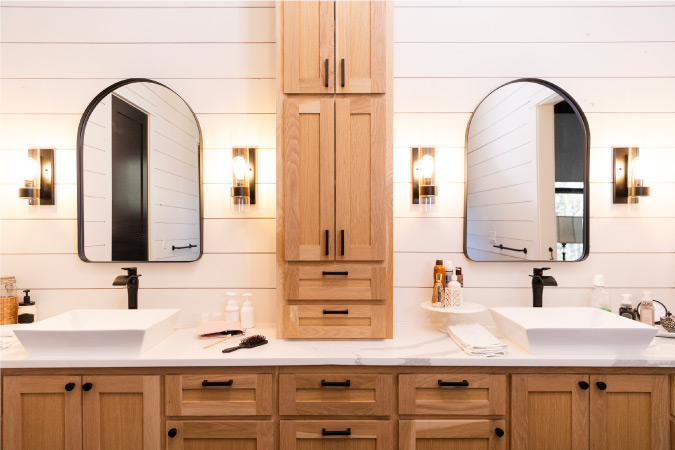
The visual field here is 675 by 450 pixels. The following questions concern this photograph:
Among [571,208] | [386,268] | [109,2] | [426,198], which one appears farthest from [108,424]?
[571,208]

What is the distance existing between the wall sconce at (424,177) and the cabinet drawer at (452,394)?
856 mm

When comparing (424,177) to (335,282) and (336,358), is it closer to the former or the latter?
(335,282)

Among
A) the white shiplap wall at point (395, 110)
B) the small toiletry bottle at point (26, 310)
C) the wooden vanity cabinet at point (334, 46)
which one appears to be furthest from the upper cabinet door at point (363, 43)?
the small toiletry bottle at point (26, 310)

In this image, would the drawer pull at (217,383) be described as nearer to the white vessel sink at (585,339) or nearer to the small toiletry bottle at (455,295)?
→ the small toiletry bottle at (455,295)

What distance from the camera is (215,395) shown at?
1.50 meters

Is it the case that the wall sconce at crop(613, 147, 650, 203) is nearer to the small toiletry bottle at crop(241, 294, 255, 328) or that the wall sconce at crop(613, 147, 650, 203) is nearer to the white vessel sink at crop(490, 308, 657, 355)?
the white vessel sink at crop(490, 308, 657, 355)

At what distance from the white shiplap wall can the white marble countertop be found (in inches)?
16.6

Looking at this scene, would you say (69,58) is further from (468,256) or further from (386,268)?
(468,256)

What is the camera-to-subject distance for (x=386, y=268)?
1.68 metres

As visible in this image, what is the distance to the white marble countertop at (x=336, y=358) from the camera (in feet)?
4.78

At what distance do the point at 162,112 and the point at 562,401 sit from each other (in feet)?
7.46

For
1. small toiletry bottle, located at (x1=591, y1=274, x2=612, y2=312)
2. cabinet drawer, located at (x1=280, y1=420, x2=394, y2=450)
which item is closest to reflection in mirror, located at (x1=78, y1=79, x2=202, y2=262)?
cabinet drawer, located at (x1=280, y1=420, x2=394, y2=450)

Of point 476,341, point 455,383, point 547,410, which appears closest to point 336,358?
point 455,383

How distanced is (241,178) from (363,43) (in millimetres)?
873
